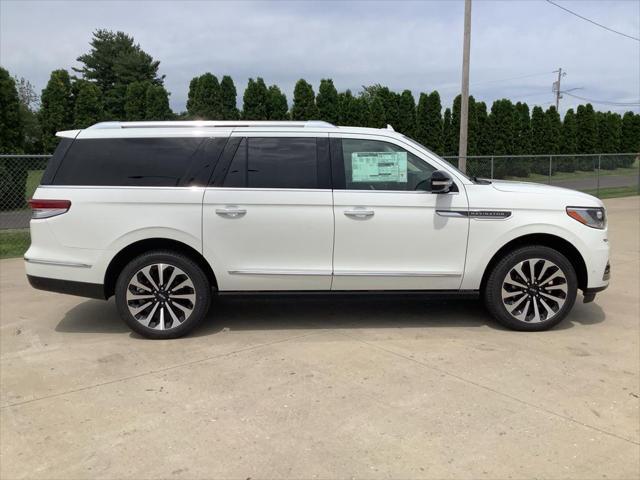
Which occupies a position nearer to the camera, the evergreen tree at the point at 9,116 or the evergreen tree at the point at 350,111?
the evergreen tree at the point at 9,116

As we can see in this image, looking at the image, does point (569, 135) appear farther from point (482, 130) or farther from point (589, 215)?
point (589, 215)

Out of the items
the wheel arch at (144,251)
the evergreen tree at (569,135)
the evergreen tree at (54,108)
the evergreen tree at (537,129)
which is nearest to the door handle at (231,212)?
the wheel arch at (144,251)

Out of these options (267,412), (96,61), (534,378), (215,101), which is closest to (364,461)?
(267,412)

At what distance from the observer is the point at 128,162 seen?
486 cm

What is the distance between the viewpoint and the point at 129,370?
4.24 metres

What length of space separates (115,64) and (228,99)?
35288mm

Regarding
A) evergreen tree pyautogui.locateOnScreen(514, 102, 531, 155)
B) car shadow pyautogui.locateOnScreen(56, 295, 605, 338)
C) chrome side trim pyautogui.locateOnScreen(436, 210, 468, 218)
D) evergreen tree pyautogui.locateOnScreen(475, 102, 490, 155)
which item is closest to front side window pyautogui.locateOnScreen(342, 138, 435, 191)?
chrome side trim pyautogui.locateOnScreen(436, 210, 468, 218)

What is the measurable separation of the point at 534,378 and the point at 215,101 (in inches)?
856

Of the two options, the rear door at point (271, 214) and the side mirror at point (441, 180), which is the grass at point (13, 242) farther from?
the side mirror at point (441, 180)

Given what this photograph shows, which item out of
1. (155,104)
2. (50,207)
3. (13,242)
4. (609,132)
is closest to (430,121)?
(155,104)

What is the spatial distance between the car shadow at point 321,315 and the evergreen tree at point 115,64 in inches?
1972

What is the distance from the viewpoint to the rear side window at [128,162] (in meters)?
4.82

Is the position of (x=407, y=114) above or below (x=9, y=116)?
above

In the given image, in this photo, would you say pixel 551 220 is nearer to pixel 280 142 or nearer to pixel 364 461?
pixel 280 142
